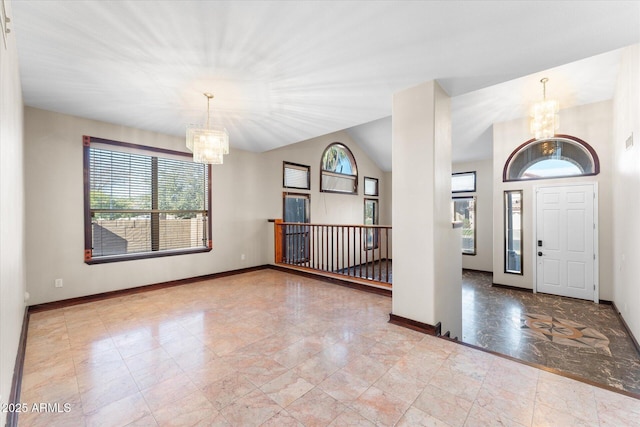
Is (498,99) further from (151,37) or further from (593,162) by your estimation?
(151,37)

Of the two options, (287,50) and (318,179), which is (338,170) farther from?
(287,50)

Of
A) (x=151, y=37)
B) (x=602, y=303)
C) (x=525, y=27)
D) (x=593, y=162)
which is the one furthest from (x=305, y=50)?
(x=602, y=303)

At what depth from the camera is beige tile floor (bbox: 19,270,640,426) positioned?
1.70m

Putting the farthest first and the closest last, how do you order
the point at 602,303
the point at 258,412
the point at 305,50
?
the point at 602,303 < the point at 305,50 < the point at 258,412

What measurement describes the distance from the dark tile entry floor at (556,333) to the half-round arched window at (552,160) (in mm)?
2348

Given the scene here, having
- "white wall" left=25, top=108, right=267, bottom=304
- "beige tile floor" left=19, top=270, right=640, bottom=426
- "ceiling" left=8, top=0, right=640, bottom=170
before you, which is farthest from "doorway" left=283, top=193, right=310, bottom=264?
"ceiling" left=8, top=0, right=640, bottom=170

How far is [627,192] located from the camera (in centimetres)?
345

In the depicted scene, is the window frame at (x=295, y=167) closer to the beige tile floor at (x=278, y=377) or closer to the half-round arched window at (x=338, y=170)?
the half-round arched window at (x=338, y=170)

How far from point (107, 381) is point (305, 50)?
3.14 metres

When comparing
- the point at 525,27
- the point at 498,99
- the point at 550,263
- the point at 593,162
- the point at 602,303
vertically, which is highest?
the point at 498,99

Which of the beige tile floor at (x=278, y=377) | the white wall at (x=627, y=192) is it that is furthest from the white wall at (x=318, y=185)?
the white wall at (x=627, y=192)

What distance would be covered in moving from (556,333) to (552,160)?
3.40 m

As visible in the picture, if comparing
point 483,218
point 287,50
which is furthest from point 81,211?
point 483,218

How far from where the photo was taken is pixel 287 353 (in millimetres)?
2467
